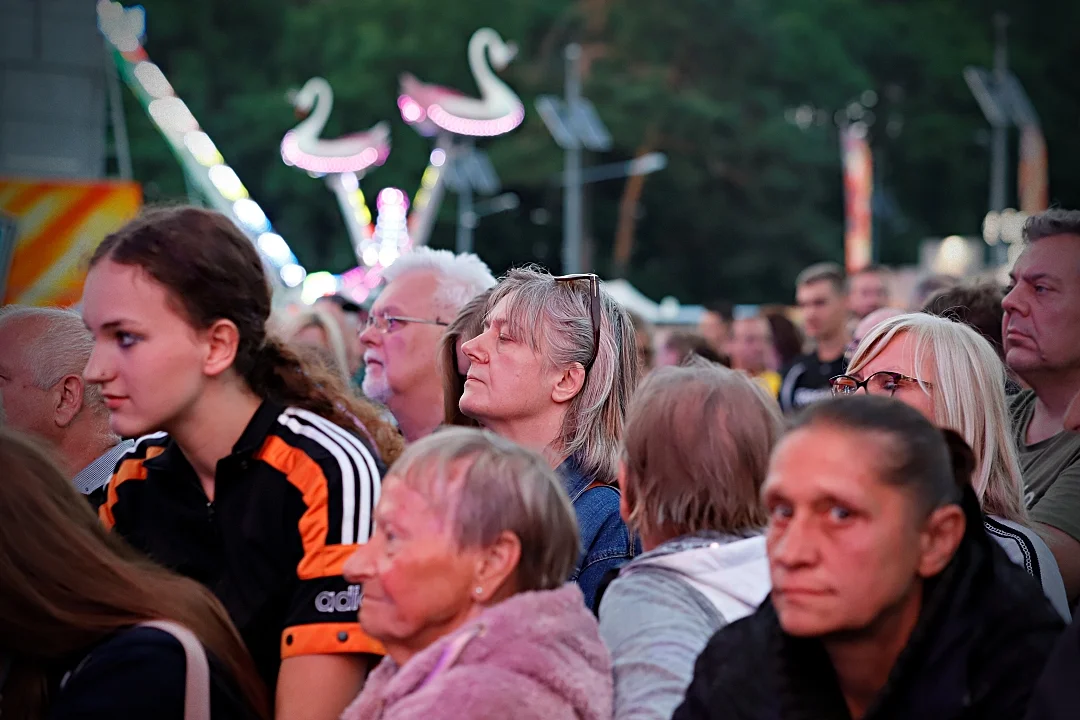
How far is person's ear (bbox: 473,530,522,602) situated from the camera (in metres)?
2.56

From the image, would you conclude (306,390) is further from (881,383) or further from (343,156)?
(343,156)

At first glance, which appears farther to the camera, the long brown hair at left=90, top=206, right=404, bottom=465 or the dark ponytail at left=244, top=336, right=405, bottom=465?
the dark ponytail at left=244, top=336, right=405, bottom=465

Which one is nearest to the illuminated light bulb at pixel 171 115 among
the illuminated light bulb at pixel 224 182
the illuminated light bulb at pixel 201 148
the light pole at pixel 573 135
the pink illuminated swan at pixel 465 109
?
the illuminated light bulb at pixel 201 148

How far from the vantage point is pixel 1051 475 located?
13.4ft

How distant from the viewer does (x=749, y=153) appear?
44.3 meters

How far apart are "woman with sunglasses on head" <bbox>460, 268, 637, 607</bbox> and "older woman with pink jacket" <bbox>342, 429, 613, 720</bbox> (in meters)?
1.17

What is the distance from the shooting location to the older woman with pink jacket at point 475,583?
2422mm

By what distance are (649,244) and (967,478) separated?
4562 cm

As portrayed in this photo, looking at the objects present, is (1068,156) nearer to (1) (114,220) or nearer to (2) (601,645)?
(1) (114,220)

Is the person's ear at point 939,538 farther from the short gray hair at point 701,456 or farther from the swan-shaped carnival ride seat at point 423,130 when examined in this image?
the swan-shaped carnival ride seat at point 423,130

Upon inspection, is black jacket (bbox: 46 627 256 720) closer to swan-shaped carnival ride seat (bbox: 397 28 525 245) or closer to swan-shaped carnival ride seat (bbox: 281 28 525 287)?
swan-shaped carnival ride seat (bbox: 281 28 525 287)

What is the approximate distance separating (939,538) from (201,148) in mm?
17176

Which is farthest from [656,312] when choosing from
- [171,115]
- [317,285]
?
[171,115]

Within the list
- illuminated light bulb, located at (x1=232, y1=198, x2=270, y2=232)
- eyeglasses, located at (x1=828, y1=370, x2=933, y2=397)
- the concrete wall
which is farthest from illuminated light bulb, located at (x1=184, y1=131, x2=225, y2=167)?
eyeglasses, located at (x1=828, y1=370, x2=933, y2=397)
